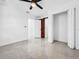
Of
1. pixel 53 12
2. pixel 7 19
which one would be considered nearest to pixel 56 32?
pixel 53 12

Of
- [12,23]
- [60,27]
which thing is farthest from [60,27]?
[12,23]

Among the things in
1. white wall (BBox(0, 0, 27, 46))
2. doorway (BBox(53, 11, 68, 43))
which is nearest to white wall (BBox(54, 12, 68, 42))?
doorway (BBox(53, 11, 68, 43))

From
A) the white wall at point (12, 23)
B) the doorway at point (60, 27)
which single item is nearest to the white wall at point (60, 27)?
the doorway at point (60, 27)

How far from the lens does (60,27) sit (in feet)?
23.4

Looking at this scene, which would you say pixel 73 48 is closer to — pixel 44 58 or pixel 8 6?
pixel 44 58

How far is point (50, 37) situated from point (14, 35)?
9.84ft

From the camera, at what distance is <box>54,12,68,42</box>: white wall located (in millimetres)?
6715

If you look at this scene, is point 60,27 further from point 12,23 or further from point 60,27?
point 12,23

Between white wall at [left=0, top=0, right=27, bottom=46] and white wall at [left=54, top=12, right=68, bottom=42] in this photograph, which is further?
white wall at [left=54, top=12, right=68, bottom=42]

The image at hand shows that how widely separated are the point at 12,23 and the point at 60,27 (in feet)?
13.0

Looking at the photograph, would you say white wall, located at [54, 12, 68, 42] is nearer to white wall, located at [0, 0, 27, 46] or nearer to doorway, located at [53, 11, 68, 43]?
doorway, located at [53, 11, 68, 43]

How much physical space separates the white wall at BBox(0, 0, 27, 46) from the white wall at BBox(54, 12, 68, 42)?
309 centimetres

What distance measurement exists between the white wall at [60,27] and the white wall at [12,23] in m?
3.09

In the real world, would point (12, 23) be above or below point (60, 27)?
above
